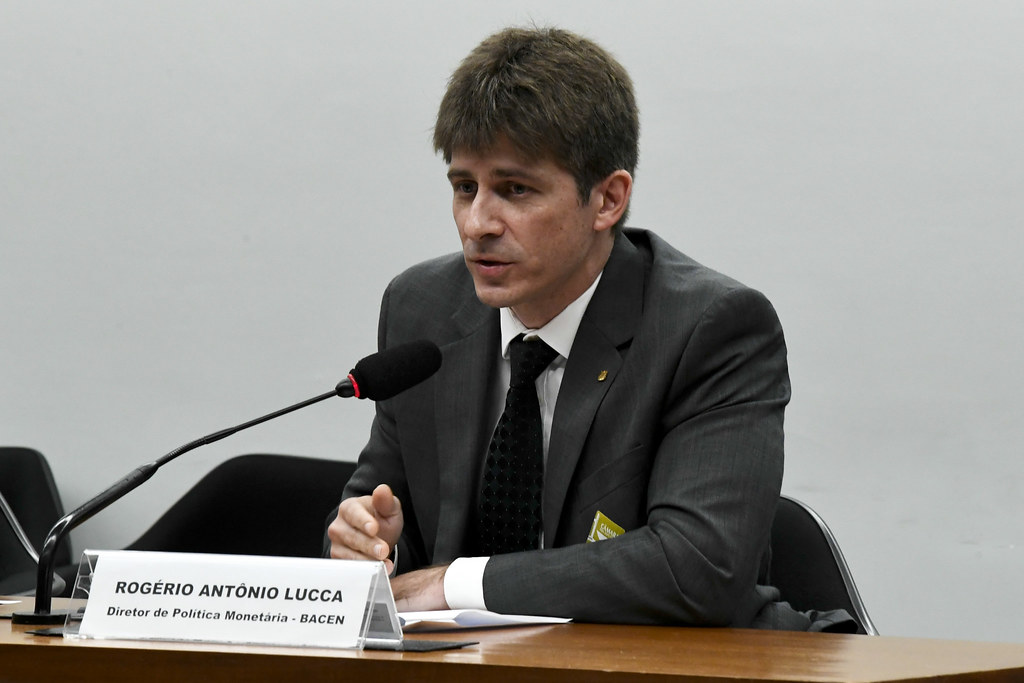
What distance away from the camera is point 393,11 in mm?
3293

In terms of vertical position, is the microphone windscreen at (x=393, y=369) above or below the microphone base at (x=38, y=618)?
above

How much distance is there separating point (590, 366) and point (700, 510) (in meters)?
0.34

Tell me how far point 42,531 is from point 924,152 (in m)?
2.46

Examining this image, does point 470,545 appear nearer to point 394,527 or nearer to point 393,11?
point 394,527

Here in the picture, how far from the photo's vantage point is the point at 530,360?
6.31ft

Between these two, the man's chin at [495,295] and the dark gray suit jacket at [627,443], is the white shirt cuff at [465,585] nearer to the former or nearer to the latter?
the dark gray suit jacket at [627,443]

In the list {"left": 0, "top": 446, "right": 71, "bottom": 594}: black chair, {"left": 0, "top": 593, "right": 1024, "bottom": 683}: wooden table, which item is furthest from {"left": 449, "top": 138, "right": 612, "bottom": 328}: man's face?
{"left": 0, "top": 446, "right": 71, "bottom": 594}: black chair

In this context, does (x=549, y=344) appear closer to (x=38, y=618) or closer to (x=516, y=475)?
(x=516, y=475)

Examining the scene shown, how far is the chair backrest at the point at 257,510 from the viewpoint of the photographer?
271cm

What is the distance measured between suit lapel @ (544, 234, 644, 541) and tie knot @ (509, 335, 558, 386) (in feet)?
0.17

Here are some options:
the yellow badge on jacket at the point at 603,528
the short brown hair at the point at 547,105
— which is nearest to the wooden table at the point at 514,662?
the yellow badge on jacket at the point at 603,528

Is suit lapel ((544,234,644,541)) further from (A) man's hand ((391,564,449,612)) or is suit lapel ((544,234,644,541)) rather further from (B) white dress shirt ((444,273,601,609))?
(A) man's hand ((391,564,449,612))

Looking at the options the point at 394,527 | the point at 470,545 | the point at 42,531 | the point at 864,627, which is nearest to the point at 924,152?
the point at 864,627

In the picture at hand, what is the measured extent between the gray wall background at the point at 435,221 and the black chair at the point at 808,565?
878mm
